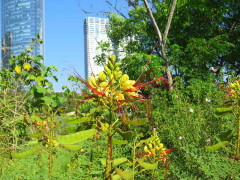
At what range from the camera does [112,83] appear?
103cm

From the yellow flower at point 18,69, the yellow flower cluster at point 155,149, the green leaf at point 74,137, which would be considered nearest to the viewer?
the green leaf at point 74,137

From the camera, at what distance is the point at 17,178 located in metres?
1.92

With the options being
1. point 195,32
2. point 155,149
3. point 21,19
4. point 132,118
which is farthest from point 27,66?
point 21,19

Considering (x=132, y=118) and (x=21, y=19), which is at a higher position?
(x=21, y=19)

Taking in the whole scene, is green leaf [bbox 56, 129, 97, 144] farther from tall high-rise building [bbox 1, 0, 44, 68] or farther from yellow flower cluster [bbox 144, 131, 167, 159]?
tall high-rise building [bbox 1, 0, 44, 68]

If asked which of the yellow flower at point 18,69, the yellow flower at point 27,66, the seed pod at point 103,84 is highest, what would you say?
the yellow flower at point 27,66

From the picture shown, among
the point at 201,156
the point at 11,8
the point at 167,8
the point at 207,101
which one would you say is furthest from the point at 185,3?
the point at 11,8

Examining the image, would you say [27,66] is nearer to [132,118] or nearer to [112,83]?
[132,118]

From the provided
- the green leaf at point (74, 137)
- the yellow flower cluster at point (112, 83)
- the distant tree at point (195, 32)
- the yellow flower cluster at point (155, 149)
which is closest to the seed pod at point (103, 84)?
the yellow flower cluster at point (112, 83)

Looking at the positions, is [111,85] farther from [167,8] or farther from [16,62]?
[167,8]

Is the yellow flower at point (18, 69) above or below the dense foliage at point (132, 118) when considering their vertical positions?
above

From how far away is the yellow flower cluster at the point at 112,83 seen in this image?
102 centimetres

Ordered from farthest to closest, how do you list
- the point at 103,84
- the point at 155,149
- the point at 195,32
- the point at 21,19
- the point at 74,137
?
the point at 21,19
the point at 195,32
the point at 155,149
the point at 103,84
the point at 74,137

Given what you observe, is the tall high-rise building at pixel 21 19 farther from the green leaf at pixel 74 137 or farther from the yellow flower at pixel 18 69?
the green leaf at pixel 74 137
